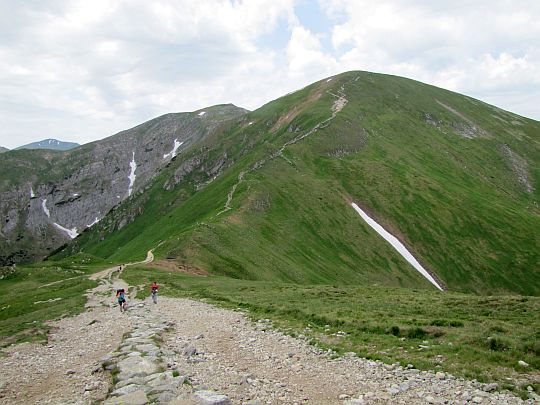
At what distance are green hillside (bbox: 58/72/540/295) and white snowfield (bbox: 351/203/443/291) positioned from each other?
2356 millimetres

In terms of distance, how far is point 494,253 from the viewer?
4215 inches

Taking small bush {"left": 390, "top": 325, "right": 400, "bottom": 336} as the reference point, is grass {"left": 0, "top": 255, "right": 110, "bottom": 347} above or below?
below

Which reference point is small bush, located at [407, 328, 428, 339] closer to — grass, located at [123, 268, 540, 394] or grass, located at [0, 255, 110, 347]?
grass, located at [123, 268, 540, 394]

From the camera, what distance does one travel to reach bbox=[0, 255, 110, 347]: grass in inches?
1304

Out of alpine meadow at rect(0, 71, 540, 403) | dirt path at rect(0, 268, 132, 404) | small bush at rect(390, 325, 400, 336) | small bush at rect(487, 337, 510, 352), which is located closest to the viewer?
dirt path at rect(0, 268, 132, 404)

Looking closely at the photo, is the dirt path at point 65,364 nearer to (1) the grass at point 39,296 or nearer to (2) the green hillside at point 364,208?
(1) the grass at point 39,296

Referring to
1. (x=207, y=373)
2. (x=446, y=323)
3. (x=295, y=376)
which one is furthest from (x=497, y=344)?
(x=207, y=373)

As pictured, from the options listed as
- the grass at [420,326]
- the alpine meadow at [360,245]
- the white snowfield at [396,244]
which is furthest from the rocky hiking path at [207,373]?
the white snowfield at [396,244]

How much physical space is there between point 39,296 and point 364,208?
3306 inches

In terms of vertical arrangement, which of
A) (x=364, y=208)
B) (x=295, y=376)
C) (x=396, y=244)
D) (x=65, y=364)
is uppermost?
(x=364, y=208)

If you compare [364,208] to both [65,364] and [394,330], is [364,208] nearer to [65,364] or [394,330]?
[394,330]

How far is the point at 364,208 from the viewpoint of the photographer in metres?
116

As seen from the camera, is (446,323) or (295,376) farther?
(446,323)

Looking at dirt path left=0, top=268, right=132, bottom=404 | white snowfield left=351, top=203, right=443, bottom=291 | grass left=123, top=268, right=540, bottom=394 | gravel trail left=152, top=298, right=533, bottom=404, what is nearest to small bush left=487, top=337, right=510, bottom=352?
grass left=123, top=268, right=540, bottom=394
